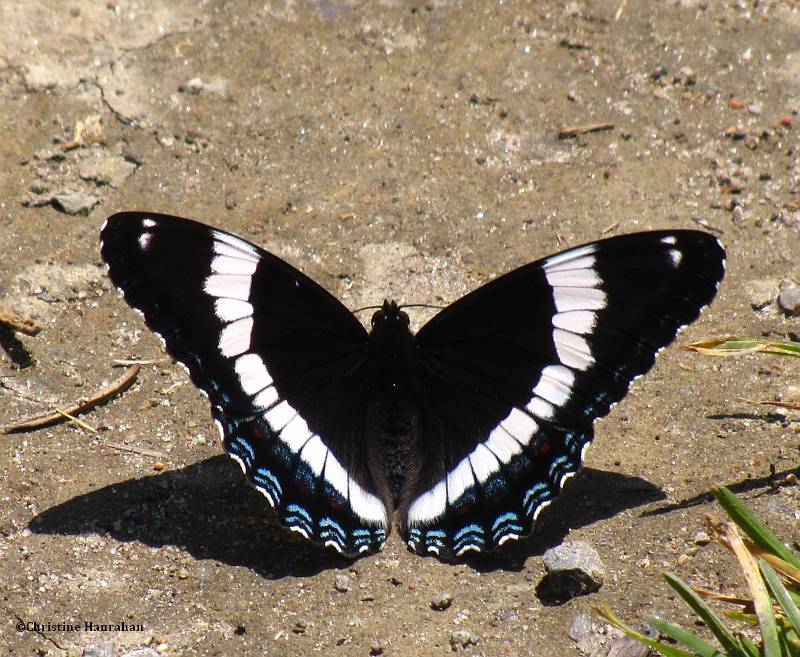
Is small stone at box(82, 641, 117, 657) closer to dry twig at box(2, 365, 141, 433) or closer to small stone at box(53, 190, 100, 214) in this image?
dry twig at box(2, 365, 141, 433)

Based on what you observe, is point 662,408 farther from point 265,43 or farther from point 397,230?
point 265,43

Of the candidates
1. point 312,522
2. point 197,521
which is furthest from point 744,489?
point 197,521

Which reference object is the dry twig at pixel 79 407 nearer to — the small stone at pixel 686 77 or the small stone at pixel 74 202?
the small stone at pixel 74 202

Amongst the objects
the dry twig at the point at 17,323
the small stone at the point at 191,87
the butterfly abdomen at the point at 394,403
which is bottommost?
the butterfly abdomen at the point at 394,403

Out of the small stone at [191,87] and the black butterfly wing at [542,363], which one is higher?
the small stone at [191,87]

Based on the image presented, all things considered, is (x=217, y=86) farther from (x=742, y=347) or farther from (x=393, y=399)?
(x=742, y=347)

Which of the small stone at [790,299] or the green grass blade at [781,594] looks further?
the small stone at [790,299]

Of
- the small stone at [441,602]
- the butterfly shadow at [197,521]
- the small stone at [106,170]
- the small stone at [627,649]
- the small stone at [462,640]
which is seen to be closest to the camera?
the small stone at [627,649]
